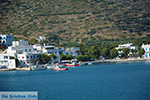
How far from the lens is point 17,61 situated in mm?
102062

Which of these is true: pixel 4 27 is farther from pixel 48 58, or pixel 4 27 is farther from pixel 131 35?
pixel 48 58

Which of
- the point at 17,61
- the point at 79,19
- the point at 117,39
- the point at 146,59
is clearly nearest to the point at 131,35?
the point at 117,39

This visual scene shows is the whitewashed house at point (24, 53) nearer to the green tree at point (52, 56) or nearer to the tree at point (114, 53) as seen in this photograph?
the green tree at point (52, 56)

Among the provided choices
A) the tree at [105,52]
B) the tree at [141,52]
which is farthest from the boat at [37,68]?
the tree at [141,52]

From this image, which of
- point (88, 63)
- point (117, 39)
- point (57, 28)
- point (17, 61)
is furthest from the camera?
point (57, 28)

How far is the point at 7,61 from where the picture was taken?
102688 mm

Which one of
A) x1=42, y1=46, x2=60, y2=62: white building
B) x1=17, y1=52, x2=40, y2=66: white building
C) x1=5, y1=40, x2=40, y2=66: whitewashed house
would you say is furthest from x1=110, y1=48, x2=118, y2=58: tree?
x1=17, y1=52, x2=40, y2=66: white building

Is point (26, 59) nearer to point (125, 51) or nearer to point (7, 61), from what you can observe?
point (7, 61)

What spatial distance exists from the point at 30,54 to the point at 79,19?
95855mm

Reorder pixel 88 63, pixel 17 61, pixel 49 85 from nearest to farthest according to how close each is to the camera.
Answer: pixel 49 85, pixel 17 61, pixel 88 63

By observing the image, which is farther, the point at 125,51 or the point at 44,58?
the point at 125,51

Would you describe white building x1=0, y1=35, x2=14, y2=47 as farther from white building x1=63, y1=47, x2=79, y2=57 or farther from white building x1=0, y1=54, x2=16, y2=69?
white building x1=0, y1=54, x2=16, y2=69

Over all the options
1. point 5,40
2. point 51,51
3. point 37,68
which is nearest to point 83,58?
point 51,51

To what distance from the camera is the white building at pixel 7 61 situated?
101250 millimetres
